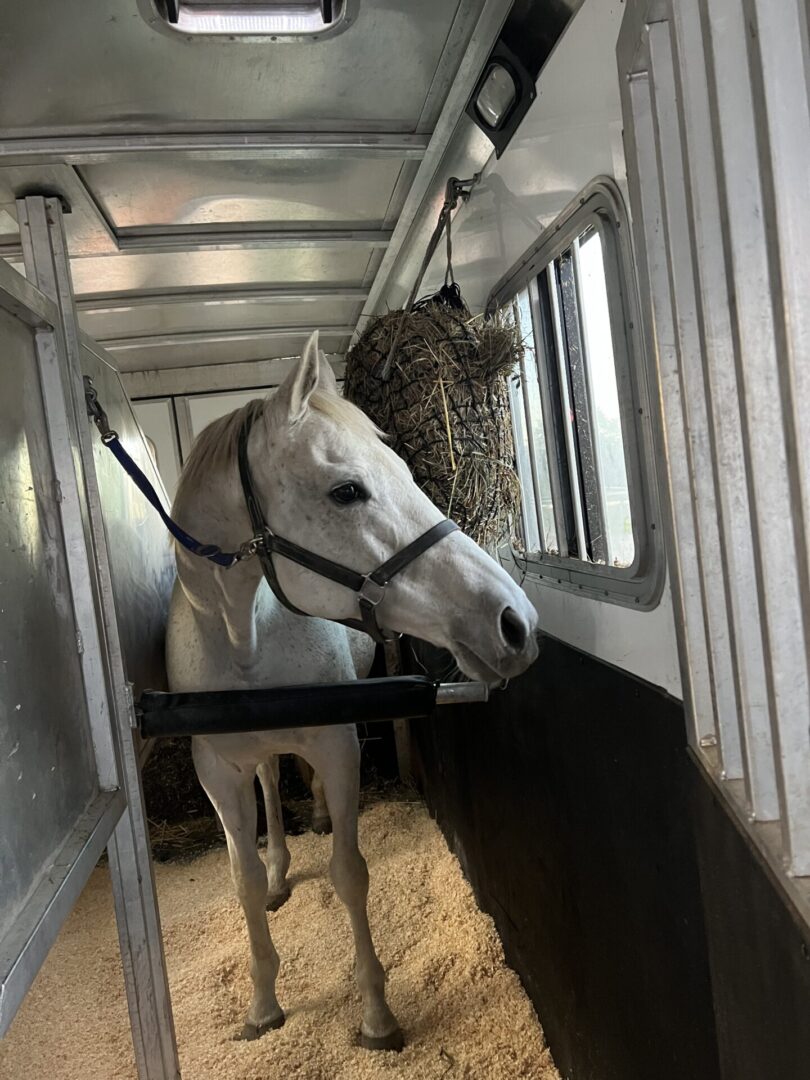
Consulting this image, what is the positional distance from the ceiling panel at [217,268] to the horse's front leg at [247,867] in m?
1.46

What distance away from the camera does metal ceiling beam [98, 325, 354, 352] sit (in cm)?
290

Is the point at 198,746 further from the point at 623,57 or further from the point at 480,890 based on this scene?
the point at 623,57

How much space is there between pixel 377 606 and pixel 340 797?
765mm

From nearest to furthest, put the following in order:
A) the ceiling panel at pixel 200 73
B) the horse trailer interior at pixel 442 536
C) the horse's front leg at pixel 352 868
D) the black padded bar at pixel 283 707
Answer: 1. the horse trailer interior at pixel 442 536
2. the ceiling panel at pixel 200 73
3. the black padded bar at pixel 283 707
4. the horse's front leg at pixel 352 868

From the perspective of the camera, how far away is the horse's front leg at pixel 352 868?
1.76m

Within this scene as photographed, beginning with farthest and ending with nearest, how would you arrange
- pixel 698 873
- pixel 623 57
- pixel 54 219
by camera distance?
pixel 54 219 < pixel 698 873 < pixel 623 57

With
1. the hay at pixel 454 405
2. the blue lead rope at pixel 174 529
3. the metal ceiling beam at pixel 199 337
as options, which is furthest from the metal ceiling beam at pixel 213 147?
the metal ceiling beam at pixel 199 337

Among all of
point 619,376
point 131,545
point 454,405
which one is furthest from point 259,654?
point 619,376

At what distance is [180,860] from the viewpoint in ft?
9.57

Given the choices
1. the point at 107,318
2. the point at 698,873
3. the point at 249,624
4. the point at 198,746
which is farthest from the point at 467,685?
the point at 107,318

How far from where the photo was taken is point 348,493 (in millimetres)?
1237

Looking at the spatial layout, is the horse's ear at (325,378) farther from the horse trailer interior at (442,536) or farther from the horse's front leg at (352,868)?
the horse's front leg at (352,868)

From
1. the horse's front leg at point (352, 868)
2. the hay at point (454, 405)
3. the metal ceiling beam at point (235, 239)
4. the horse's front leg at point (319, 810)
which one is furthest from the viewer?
the horse's front leg at point (319, 810)

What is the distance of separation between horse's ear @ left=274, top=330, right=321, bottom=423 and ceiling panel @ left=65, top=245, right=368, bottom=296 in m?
1.03
